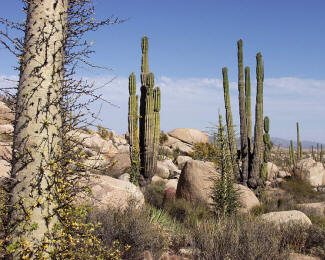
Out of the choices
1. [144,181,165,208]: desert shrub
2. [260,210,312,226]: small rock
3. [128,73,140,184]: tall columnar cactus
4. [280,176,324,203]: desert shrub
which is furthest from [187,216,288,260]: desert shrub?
[280,176,324,203]: desert shrub

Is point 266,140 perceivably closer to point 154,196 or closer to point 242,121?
point 242,121

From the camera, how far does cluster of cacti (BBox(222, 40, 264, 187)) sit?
545 inches

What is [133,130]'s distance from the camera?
13836 millimetres

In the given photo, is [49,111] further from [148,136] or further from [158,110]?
[158,110]

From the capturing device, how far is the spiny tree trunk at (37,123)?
354 centimetres

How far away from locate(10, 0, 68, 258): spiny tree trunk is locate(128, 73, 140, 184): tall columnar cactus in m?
8.49

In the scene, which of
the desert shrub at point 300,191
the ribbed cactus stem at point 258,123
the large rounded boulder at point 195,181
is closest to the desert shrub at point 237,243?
the large rounded boulder at point 195,181

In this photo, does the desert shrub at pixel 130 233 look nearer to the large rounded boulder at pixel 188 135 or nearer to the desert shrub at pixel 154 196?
the desert shrub at pixel 154 196

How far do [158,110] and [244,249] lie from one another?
29.1 ft

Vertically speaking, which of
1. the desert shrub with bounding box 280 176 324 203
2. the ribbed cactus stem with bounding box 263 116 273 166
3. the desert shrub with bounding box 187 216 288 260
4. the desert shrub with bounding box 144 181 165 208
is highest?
the ribbed cactus stem with bounding box 263 116 273 166

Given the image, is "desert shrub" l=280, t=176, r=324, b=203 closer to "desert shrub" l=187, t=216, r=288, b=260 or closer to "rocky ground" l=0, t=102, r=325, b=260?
"rocky ground" l=0, t=102, r=325, b=260

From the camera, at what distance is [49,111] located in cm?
376

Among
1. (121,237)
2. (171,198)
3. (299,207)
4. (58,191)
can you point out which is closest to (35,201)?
(58,191)

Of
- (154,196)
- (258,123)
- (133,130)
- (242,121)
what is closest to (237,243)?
(154,196)
